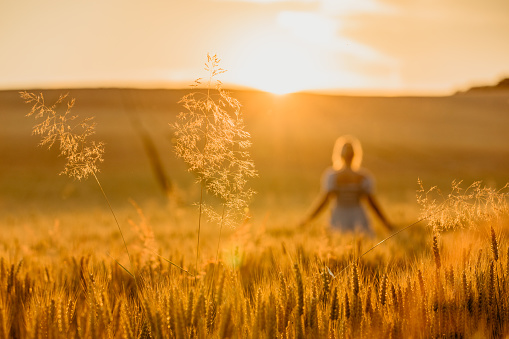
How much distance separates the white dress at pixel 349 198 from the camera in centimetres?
604

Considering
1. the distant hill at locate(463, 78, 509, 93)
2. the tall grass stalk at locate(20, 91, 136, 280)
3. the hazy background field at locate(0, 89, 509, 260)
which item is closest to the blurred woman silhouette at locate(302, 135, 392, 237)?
the hazy background field at locate(0, 89, 509, 260)

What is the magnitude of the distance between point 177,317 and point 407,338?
1.99 ft

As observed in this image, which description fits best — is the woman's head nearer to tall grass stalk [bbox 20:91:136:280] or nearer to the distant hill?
tall grass stalk [bbox 20:91:136:280]

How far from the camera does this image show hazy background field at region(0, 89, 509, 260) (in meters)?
13.2

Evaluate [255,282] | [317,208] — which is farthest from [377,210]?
[255,282]

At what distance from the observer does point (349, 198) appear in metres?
6.09

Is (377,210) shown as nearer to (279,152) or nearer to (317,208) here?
(317,208)

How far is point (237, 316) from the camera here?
4.58 feet

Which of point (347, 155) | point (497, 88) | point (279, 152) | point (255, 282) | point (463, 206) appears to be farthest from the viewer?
point (497, 88)

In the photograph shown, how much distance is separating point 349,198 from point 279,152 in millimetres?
20995

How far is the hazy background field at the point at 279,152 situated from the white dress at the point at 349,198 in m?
1.26

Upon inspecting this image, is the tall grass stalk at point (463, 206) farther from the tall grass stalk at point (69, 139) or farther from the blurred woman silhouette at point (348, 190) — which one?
the blurred woman silhouette at point (348, 190)

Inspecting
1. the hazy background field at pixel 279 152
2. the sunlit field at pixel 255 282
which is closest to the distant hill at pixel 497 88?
the hazy background field at pixel 279 152

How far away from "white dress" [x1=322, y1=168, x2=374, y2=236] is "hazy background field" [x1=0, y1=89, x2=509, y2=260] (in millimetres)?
1256
